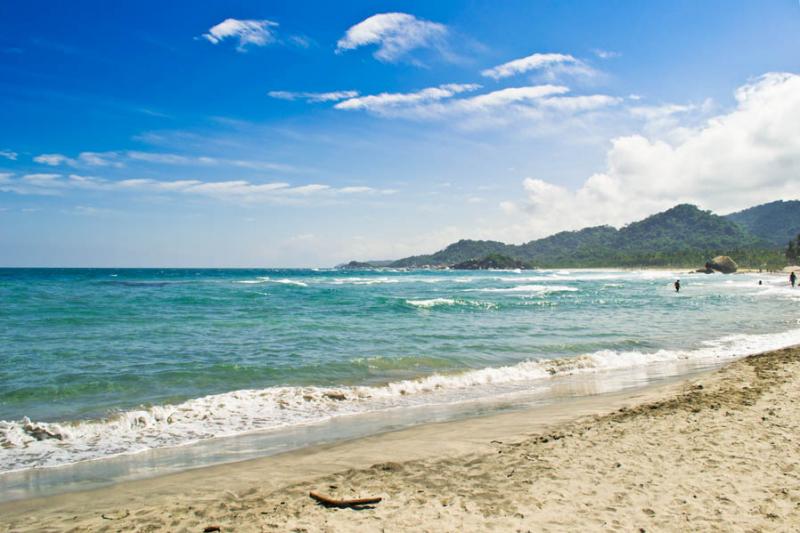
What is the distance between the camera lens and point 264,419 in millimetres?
9570

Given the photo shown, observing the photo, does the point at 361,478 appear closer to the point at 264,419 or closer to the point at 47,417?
the point at 264,419

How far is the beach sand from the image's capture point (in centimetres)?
474

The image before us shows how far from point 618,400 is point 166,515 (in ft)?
28.2

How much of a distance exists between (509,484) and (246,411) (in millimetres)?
6320

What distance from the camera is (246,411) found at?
33.1 ft

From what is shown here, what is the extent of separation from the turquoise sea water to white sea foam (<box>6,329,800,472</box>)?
0.04 metres

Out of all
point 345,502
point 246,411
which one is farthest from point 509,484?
point 246,411

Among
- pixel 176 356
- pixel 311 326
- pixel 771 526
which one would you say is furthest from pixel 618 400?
pixel 311 326

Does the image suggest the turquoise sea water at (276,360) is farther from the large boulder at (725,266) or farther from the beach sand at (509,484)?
the large boulder at (725,266)

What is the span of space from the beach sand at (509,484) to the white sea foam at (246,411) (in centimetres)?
196

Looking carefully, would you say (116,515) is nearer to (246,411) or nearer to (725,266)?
(246,411)

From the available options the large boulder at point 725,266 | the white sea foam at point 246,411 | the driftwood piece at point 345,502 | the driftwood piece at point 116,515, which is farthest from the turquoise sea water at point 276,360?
the large boulder at point 725,266

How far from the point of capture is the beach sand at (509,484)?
474 centimetres

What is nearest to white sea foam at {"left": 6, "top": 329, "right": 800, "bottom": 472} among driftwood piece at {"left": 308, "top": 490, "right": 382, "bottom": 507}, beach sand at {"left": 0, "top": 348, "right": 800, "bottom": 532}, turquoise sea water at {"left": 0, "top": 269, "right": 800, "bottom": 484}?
turquoise sea water at {"left": 0, "top": 269, "right": 800, "bottom": 484}
